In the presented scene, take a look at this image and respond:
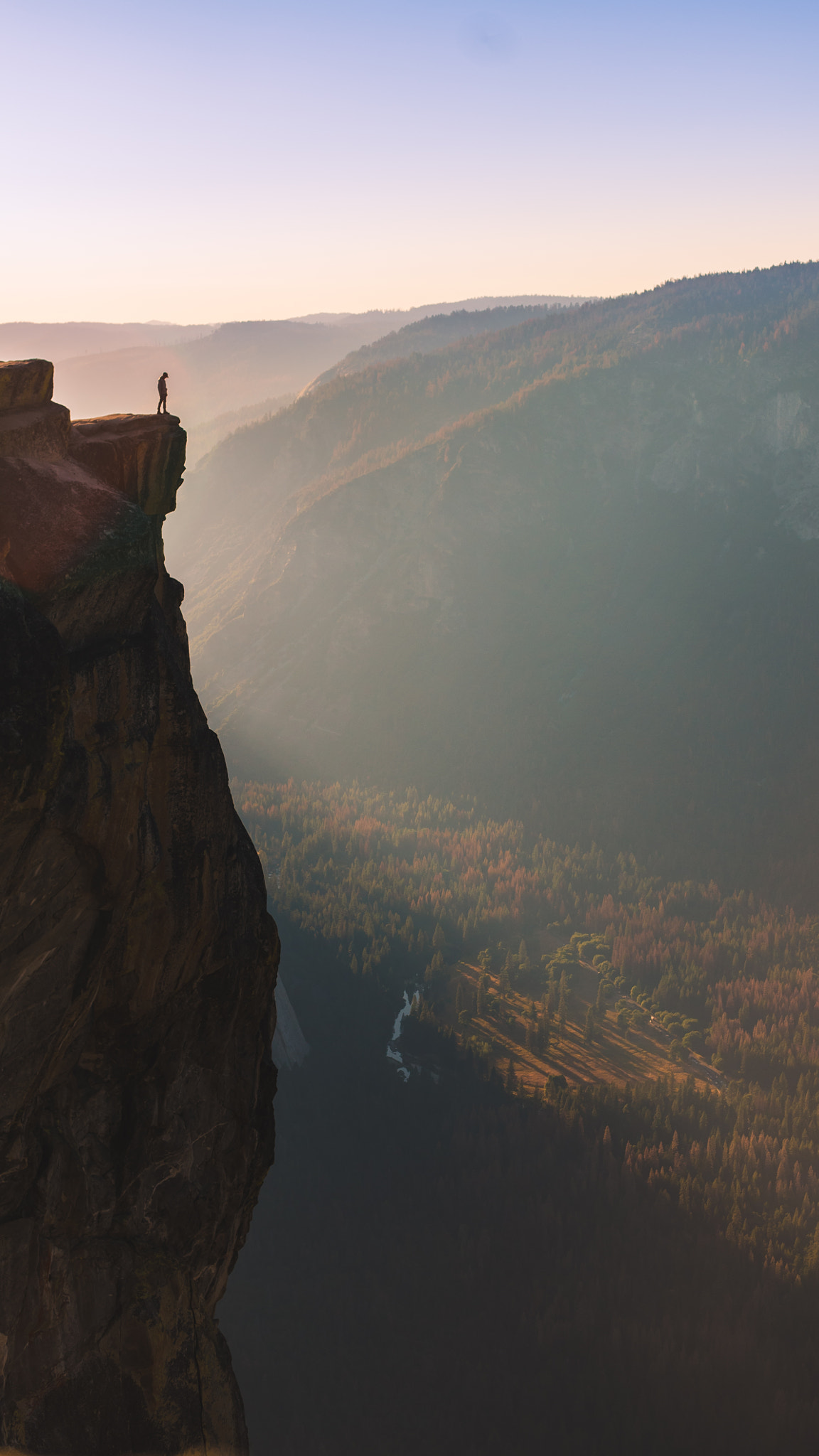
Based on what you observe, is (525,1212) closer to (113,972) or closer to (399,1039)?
(399,1039)

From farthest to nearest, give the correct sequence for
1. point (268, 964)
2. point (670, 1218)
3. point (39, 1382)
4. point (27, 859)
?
point (670, 1218)
point (268, 964)
point (39, 1382)
point (27, 859)

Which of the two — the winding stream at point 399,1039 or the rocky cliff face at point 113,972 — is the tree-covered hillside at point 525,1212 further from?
the rocky cliff face at point 113,972

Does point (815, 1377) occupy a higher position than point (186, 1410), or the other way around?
point (186, 1410)

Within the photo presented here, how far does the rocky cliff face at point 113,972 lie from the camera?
19.1m

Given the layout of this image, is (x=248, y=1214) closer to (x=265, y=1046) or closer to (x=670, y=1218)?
(x=265, y=1046)

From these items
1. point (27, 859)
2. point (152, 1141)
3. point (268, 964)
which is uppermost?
point (27, 859)

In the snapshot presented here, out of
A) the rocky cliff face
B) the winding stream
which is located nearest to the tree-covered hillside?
the winding stream

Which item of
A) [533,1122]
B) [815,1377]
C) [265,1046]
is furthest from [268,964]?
[533,1122]

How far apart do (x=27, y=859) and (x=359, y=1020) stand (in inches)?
5315

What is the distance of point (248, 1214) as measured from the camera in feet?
95.2

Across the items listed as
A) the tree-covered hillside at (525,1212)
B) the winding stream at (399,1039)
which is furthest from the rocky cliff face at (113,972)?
the winding stream at (399,1039)

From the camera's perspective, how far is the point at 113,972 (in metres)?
22.3

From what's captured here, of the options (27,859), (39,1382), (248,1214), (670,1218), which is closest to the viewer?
(27,859)

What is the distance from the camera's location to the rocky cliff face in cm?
1908
